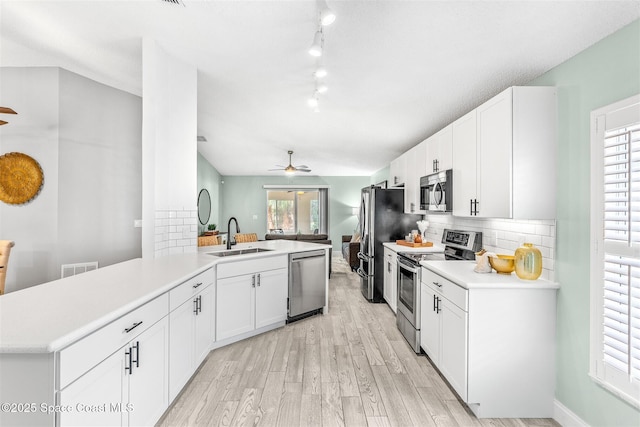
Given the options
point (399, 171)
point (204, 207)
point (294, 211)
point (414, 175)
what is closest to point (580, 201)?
point (414, 175)

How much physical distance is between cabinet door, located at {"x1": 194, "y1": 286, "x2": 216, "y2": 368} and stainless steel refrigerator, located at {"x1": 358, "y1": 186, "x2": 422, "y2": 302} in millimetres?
2409

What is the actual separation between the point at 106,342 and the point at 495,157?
2606 millimetres

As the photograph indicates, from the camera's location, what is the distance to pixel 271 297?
3.32 metres

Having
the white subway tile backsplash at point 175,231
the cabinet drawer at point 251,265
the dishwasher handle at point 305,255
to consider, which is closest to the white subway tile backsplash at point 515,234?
the dishwasher handle at point 305,255

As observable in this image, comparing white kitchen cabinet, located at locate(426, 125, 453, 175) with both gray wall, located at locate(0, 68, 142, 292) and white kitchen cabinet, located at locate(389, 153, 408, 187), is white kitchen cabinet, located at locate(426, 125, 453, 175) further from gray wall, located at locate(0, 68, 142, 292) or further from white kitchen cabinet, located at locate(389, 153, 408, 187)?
gray wall, located at locate(0, 68, 142, 292)

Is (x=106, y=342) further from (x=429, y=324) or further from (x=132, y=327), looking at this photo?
(x=429, y=324)

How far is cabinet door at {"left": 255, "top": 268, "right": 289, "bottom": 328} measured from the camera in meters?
3.19

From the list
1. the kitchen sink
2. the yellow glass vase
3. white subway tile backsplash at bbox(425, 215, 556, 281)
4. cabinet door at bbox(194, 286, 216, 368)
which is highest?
white subway tile backsplash at bbox(425, 215, 556, 281)

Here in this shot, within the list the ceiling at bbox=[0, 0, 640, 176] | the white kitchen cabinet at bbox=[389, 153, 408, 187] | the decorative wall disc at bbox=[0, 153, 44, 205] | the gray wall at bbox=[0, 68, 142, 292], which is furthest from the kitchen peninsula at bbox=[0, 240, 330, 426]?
the white kitchen cabinet at bbox=[389, 153, 408, 187]

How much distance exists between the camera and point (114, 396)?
1.38 m

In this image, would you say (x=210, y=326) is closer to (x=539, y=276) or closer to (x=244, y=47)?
(x=244, y=47)

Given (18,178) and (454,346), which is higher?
(18,178)

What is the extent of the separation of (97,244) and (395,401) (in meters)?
3.82

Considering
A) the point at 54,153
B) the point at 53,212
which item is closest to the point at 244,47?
the point at 54,153
